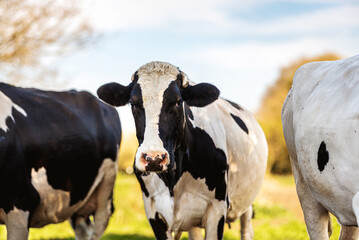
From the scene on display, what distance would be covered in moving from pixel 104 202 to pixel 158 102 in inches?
124

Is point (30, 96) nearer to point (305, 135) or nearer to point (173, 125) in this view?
point (173, 125)

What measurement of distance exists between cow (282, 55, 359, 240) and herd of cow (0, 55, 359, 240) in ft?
0.04

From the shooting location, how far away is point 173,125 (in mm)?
4629

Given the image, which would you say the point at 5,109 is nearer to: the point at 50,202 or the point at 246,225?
the point at 50,202

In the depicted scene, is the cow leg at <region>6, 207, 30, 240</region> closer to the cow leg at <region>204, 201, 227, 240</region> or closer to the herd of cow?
the herd of cow

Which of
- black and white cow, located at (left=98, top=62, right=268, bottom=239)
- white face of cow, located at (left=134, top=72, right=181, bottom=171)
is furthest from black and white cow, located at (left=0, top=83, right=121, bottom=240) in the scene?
white face of cow, located at (left=134, top=72, right=181, bottom=171)

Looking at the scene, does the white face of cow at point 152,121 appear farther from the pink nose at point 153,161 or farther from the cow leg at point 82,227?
the cow leg at point 82,227

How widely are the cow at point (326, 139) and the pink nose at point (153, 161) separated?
121cm

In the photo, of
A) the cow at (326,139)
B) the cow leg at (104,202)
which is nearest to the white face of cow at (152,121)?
the cow at (326,139)

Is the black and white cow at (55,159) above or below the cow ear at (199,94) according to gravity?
below

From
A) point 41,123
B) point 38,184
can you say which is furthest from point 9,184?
point 41,123

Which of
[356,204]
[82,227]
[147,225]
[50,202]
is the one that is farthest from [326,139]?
[147,225]

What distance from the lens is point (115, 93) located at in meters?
5.04

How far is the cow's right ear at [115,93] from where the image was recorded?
501 centimetres
